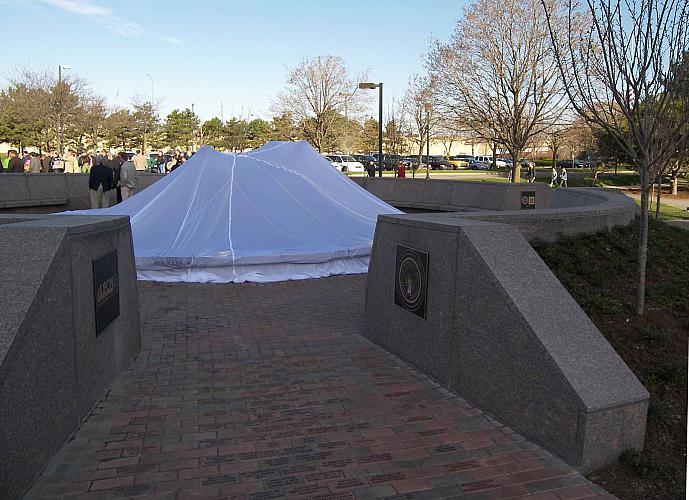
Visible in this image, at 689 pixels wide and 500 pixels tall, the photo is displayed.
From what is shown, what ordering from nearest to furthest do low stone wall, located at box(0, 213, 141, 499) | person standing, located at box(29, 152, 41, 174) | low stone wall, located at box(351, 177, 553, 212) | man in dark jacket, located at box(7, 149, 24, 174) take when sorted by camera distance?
1. low stone wall, located at box(0, 213, 141, 499)
2. low stone wall, located at box(351, 177, 553, 212)
3. man in dark jacket, located at box(7, 149, 24, 174)
4. person standing, located at box(29, 152, 41, 174)

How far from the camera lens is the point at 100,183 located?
16.5m

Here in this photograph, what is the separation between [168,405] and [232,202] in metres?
7.45

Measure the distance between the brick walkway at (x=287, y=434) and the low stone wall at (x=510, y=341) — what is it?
19 centimetres

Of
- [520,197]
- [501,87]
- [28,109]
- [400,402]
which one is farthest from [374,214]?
[28,109]

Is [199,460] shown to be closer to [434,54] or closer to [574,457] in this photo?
[574,457]

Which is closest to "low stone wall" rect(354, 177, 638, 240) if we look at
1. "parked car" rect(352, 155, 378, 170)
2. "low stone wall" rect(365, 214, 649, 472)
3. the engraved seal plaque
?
the engraved seal plaque

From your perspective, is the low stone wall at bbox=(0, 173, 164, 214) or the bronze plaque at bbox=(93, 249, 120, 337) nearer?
the bronze plaque at bbox=(93, 249, 120, 337)

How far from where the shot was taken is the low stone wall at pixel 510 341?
13.4ft

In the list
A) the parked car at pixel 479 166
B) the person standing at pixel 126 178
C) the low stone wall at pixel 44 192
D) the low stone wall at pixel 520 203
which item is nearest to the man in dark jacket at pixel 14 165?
the low stone wall at pixel 44 192

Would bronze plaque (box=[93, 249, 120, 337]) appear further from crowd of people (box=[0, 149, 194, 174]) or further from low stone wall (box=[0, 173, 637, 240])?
crowd of people (box=[0, 149, 194, 174])

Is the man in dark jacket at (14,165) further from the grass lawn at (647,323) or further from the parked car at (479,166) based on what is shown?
the parked car at (479,166)

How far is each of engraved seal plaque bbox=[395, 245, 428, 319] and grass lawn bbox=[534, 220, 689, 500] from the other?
1793mm

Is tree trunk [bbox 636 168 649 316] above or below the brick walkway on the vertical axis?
above

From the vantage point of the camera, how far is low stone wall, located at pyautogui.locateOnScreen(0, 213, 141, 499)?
3.51 m
